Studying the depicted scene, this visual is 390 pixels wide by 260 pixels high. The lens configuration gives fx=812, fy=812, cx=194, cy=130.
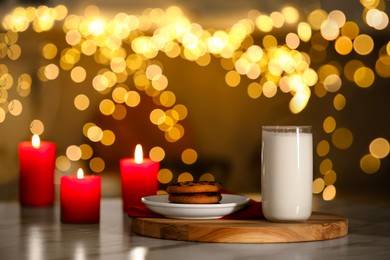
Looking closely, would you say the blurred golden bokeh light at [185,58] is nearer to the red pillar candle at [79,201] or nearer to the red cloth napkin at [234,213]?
the red pillar candle at [79,201]

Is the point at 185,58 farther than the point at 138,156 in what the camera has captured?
Yes

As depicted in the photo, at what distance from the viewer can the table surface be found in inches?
37.1

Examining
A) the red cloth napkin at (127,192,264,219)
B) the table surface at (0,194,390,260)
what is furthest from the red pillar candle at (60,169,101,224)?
the red cloth napkin at (127,192,264,219)

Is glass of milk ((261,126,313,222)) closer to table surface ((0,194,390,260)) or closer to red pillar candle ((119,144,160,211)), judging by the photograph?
table surface ((0,194,390,260))

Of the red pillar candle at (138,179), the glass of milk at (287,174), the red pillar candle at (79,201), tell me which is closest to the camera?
the glass of milk at (287,174)

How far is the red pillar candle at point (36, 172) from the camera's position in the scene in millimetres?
1455

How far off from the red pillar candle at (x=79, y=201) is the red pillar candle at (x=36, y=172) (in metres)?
0.23

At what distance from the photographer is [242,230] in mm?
1010

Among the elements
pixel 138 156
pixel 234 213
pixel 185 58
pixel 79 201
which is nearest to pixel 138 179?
pixel 138 156

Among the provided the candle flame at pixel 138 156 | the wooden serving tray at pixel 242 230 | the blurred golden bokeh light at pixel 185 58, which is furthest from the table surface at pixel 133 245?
the blurred golden bokeh light at pixel 185 58

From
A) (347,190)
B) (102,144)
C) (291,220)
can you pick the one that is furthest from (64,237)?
(347,190)

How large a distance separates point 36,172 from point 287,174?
58cm

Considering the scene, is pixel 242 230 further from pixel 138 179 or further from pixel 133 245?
pixel 138 179

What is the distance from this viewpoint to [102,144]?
188 cm
